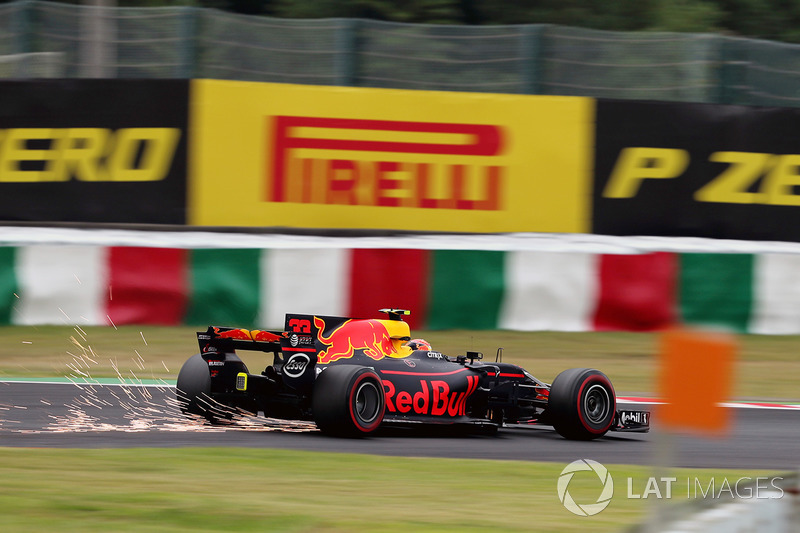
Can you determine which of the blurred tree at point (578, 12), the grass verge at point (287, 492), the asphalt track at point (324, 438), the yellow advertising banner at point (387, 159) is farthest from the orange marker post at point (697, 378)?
the blurred tree at point (578, 12)

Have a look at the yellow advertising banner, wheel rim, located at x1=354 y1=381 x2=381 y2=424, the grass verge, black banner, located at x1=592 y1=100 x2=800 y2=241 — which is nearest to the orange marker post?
the grass verge

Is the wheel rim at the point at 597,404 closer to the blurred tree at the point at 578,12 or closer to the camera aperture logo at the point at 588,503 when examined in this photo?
the camera aperture logo at the point at 588,503

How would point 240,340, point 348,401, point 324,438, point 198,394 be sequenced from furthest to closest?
point 198,394 → point 240,340 → point 324,438 → point 348,401

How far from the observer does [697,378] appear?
113 inches

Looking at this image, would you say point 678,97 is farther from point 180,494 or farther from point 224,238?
point 180,494

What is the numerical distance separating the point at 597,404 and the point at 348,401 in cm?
186

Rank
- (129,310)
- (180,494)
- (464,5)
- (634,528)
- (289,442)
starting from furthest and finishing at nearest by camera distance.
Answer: (464,5) → (129,310) → (289,442) → (180,494) → (634,528)

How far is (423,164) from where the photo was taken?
1223 cm

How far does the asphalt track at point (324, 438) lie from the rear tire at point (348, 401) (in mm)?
92

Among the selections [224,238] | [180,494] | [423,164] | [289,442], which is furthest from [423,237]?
[180,494]

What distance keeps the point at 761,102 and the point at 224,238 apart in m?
6.01

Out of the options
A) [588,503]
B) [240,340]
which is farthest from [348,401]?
[588,503]

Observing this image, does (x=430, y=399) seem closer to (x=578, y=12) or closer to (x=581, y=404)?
(x=581, y=404)

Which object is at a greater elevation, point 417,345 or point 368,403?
point 417,345
